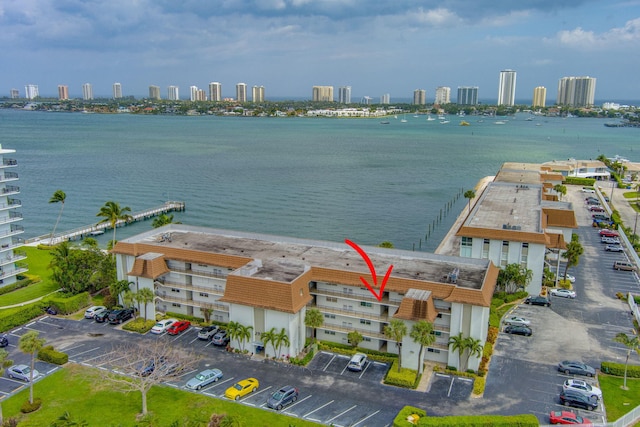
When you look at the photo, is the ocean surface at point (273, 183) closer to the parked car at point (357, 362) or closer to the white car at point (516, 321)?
the white car at point (516, 321)

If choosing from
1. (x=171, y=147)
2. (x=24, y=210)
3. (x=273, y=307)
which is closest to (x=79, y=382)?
(x=273, y=307)

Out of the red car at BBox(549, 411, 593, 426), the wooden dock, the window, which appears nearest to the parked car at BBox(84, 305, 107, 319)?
the wooden dock

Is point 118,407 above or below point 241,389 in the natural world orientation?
below

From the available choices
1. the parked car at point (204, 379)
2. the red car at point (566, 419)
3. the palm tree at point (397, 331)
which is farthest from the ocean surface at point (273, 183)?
the red car at point (566, 419)

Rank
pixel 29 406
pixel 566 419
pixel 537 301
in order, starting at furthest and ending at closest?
pixel 537 301
pixel 29 406
pixel 566 419

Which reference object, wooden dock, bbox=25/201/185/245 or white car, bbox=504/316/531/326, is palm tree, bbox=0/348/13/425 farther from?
wooden dock, bbox=25/201/185/245

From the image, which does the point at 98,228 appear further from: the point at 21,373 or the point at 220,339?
the point at 220,339

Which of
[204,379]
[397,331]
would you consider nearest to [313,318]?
[397,331]
